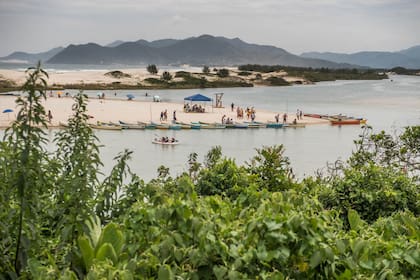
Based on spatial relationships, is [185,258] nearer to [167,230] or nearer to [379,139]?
[167,230]

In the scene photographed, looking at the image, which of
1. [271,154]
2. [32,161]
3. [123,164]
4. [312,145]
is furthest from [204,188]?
[312,145]

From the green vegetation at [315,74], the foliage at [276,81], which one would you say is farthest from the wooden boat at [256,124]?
the green vegetation at [315,74]

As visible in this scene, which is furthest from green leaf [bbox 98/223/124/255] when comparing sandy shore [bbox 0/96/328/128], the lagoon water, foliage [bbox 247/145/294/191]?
sandy shore [bbox 0/96/328/128]

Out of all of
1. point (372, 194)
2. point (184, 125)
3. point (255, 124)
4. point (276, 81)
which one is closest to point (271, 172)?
point (372, 194)

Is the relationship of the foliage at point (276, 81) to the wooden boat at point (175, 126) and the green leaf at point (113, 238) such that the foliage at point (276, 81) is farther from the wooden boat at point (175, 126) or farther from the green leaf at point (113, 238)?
the green leaf at point (113, 238)

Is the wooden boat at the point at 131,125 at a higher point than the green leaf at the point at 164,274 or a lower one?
lower

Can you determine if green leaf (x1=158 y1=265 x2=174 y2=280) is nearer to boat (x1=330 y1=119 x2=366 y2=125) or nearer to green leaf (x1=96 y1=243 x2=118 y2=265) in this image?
green leaf (x1=96 y1=243 x2=118 y2=265)

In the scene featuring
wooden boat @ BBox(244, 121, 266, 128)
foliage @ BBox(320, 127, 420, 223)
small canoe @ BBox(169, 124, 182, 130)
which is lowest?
wooden boat @ BBox(244, 121, 266, 128)

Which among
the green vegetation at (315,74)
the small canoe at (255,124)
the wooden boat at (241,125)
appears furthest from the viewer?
the green vegetation at (315,74)

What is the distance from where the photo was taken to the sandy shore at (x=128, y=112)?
1480 inches

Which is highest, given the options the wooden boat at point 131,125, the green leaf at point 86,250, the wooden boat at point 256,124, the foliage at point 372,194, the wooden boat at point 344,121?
the green leaf at point 86,250

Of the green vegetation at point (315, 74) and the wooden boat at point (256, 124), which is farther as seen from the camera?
the green vegetation at point (315, 74)

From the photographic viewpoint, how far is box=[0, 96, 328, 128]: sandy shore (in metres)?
37.6

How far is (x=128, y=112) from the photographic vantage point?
41781 millimetres
